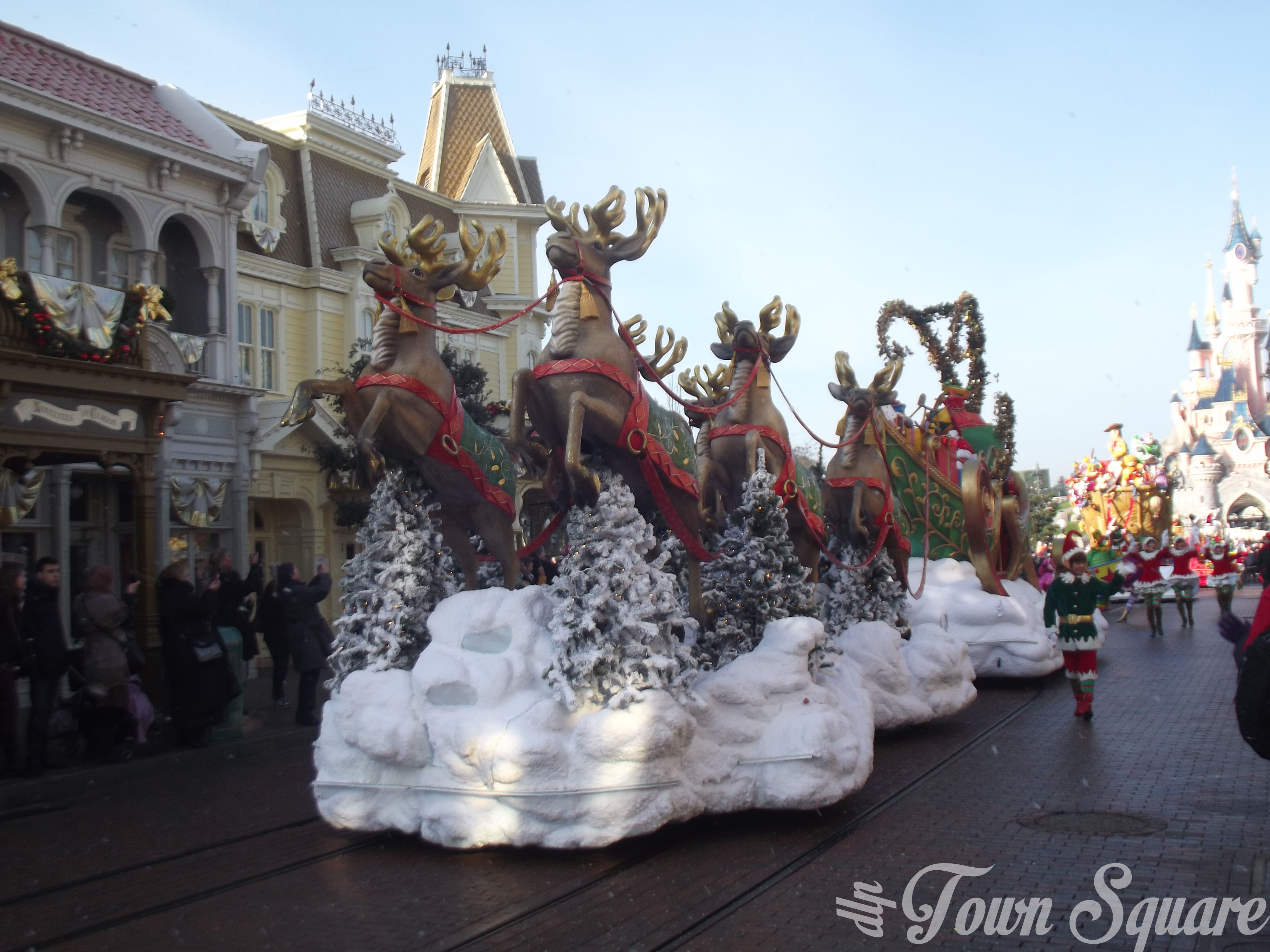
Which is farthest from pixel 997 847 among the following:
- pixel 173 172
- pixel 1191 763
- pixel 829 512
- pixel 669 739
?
pixel 173 172

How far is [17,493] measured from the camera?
14117 millimetres

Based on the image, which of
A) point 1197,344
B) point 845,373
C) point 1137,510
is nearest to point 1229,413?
point 1197,344

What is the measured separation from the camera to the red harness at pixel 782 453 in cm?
927

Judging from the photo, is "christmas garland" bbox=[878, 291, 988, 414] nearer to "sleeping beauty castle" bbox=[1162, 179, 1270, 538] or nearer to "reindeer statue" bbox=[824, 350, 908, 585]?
"reindeer statue" bbox=[824, 350, 908, 585]

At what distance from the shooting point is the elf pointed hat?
10781 mm

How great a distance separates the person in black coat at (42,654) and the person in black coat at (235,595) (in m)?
1.83

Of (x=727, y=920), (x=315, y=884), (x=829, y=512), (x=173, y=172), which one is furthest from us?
(x=173, y=172)

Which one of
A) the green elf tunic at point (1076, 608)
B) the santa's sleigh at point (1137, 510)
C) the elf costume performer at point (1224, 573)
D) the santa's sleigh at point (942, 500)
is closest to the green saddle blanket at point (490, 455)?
the santa's sleigh at point (942, 500)

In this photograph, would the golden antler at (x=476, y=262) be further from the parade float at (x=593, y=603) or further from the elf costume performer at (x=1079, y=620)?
the elf costume performer at (x=1079, y=620)

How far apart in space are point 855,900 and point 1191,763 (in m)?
4.40

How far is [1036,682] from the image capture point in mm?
13188

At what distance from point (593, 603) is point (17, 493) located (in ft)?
34.9

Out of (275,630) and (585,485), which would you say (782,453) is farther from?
(275,630)

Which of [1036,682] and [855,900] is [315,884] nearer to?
[855,900]
